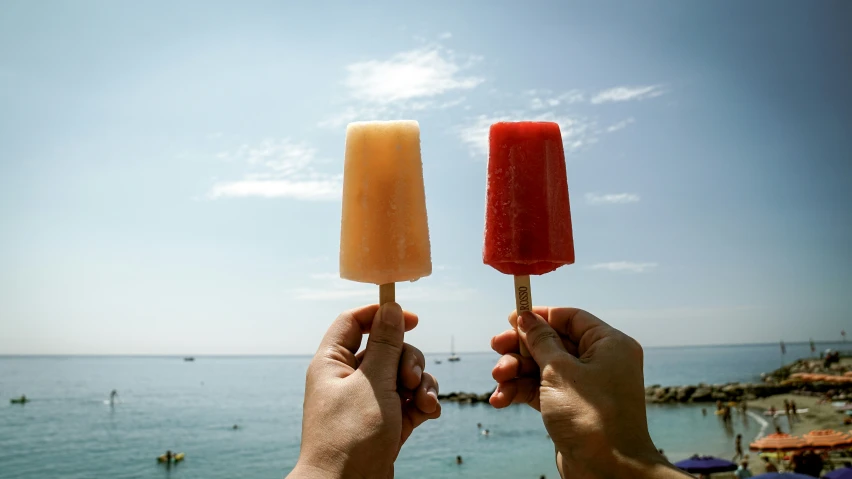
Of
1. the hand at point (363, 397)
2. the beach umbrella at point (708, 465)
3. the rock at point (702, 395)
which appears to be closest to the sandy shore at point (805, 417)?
the rock at point (702, 395)

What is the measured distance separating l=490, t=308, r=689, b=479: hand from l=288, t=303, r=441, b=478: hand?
1.56 feet

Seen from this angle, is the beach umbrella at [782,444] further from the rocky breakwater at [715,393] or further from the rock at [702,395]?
the rock at [702,395]

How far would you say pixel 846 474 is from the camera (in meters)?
13.3

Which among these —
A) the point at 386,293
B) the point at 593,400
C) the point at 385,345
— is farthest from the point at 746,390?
the point at 385,345

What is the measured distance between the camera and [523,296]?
9.67 feet

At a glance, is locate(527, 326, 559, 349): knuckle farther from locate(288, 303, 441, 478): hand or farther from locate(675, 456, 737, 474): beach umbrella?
locate(675, 456, 737, 474): beach umbrella

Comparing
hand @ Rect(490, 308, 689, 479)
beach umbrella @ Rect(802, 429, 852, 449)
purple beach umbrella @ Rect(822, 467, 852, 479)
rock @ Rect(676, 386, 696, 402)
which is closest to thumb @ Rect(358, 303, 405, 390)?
hand @ Rect(490, 308, 689, 479)

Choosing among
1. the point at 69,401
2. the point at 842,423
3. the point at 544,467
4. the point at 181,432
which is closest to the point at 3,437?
the point at 181,432

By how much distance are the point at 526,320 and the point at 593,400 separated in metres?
0.61

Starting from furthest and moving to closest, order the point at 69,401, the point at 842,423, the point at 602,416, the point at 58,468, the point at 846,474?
the point at 69,401
the point at 58,468
the point at 842,423
the point at 846,474
the point at 602,416

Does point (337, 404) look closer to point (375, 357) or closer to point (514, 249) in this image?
point (375, 357)

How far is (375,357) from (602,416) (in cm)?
104

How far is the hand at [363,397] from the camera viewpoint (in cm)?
221

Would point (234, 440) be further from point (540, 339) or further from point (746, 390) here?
point (540, 339)
